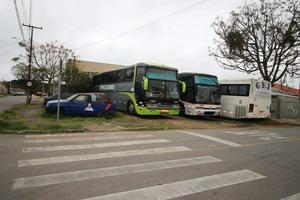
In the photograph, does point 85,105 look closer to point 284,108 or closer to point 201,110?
point 201,110

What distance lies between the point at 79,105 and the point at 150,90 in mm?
4487

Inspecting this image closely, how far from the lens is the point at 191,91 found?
17.8 metres

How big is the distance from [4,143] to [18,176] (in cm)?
343

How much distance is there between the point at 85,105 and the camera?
47.8ft

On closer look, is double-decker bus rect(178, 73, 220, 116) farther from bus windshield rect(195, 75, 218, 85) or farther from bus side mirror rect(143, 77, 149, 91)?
bus side mirror rect(143, 77, 149, 91)

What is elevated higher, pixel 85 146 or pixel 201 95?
pixel 201 95

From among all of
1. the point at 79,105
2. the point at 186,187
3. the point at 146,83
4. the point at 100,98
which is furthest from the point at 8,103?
the point at 186,187

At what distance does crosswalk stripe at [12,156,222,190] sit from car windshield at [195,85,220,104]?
1116 cm

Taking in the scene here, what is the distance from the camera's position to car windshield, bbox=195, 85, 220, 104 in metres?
17.5

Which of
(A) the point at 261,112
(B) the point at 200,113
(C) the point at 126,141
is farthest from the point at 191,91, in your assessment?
(C) the point at 126,141

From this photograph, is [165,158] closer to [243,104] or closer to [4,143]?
[4,143]

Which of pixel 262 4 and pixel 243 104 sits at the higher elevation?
pixel 262 4

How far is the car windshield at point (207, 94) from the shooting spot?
1748cm

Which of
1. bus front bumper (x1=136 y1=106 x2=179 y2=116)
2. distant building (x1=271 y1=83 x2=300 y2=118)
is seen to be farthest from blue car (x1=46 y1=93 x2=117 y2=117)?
distant building (x1=271 y1=83 x2=300 y2=118)
